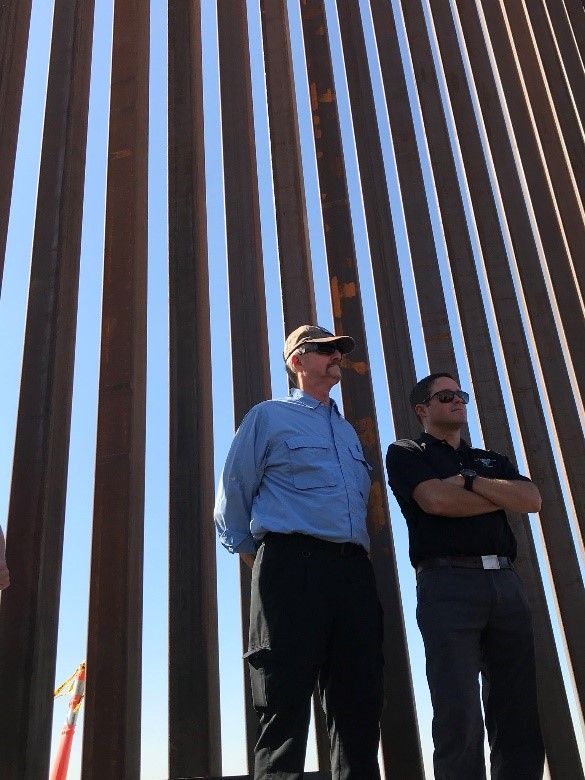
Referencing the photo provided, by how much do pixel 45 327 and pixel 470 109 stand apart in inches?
96.2

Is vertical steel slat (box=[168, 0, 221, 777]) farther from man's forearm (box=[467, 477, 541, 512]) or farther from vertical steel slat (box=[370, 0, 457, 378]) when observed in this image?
man's forearm (box=[467, 477, 541, 512])

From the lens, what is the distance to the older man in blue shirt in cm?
182

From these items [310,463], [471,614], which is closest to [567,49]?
[310,463]

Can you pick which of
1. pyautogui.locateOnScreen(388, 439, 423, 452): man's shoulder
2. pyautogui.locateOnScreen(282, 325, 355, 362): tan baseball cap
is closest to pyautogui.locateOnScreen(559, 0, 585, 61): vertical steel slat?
pyautogui.locateOnScreen(282, 325, 355, 362): tan baseball cap

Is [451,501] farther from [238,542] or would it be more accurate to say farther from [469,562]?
[238,542]

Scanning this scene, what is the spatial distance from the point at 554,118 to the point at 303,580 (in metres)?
2.96

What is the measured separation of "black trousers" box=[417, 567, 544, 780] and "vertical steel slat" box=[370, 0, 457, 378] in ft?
3.65

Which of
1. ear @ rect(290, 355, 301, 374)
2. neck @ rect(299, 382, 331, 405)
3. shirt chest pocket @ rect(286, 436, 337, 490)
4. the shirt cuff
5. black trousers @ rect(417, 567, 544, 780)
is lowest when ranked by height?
black trousers @ rect(417, 567, 544, 780)

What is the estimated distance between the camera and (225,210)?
352 centimetres

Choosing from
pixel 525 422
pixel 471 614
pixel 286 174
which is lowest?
pixel 471 614

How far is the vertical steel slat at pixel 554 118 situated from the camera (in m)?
3.57

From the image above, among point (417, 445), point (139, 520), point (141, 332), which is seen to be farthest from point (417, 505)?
point (141, 332)

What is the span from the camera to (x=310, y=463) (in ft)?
7.18

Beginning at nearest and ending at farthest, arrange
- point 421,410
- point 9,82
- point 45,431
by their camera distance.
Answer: point 421,410 → point 45,431 → point 9,82
